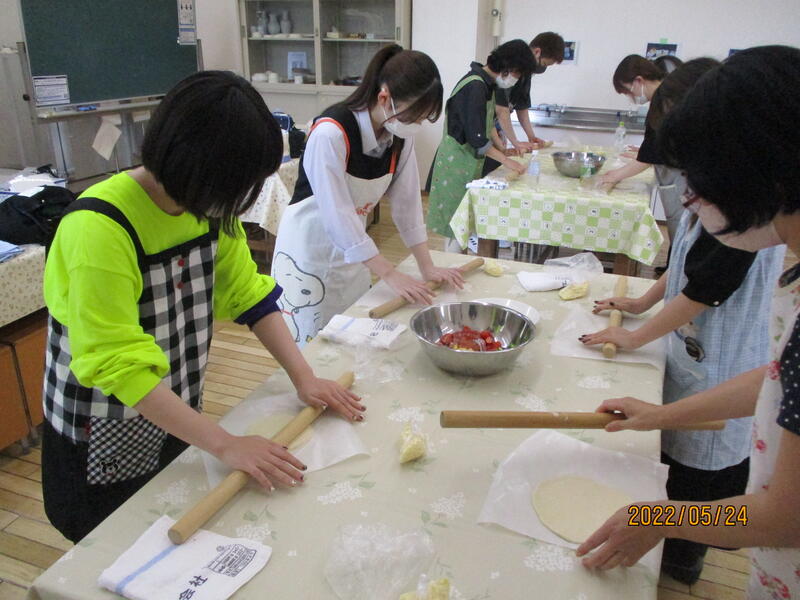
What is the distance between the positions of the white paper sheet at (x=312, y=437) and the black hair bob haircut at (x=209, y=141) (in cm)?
38

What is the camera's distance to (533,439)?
1000 millimetres

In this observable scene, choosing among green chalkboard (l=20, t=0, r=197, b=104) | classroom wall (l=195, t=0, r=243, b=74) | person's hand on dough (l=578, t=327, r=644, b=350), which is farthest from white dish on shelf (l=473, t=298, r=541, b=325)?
classroom wall (l=195, t=0, r=243, b=74)

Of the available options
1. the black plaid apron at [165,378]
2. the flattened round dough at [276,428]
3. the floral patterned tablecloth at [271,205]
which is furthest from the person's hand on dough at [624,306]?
the floral patterned tablecloth at [271,205]

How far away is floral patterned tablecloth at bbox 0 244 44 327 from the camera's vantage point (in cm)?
197

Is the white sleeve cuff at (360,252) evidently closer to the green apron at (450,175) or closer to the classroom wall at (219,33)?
the green apron at (450,175)

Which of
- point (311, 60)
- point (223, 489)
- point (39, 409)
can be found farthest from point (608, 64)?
point (223, 489)

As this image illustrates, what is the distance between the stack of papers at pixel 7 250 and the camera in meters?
1.97

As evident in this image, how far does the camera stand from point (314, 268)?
1680mm

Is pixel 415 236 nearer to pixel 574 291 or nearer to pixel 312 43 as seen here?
pixel 574 291

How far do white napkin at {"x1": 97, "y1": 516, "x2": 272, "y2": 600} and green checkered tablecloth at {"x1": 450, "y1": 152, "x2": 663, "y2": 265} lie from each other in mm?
2074

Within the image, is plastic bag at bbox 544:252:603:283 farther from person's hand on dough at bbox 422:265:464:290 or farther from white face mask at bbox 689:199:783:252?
white face mask at bbox 689:199:783:252

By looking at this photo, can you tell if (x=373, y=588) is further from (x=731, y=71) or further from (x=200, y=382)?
(x=731, y=71)

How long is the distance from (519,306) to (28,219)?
174cm

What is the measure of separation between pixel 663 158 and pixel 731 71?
0.42 feet
